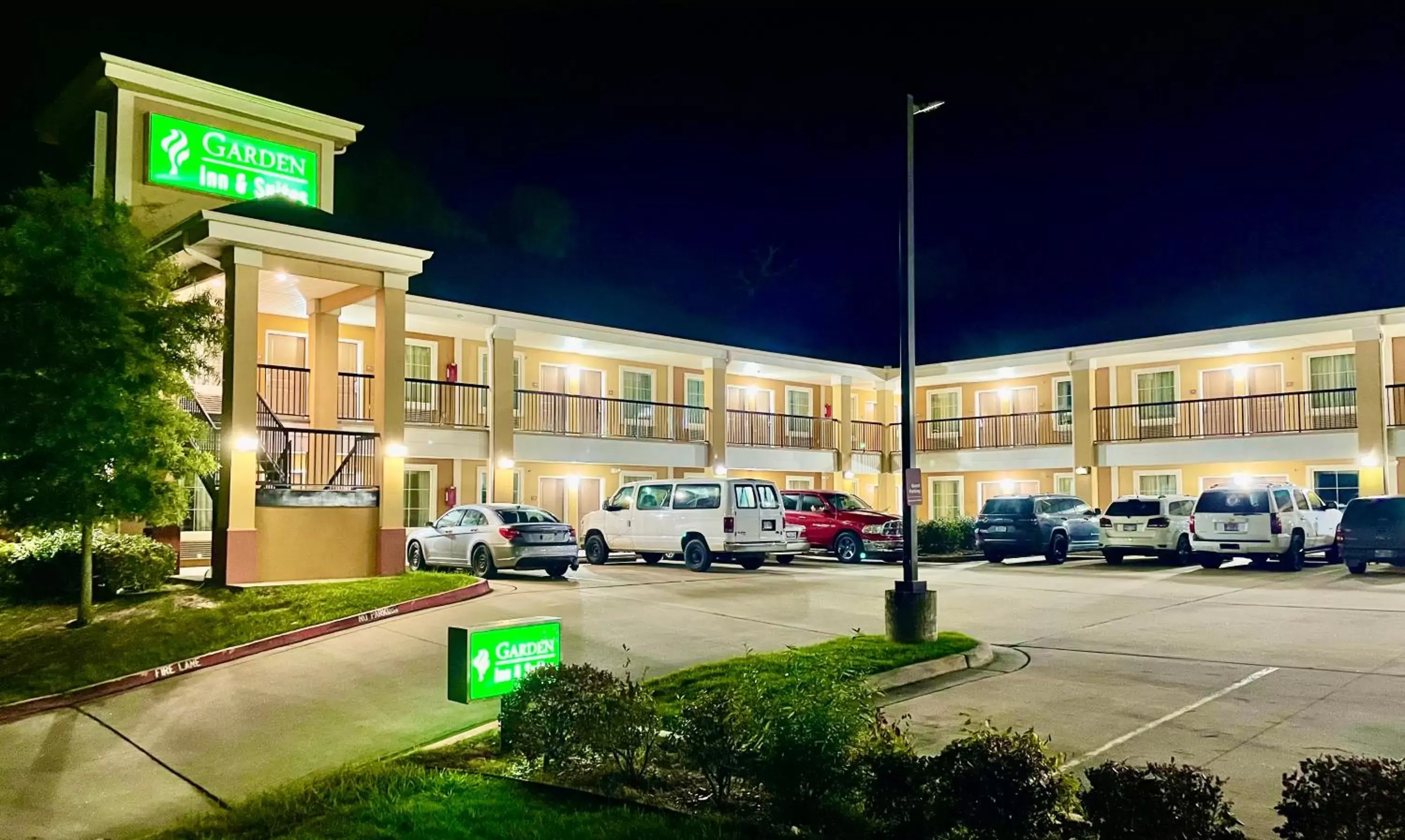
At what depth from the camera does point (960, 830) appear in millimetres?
5258

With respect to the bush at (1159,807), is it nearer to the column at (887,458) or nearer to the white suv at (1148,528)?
the white suv at (1148,528)

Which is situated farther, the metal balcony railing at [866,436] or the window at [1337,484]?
the metal balcony railing at [866,436]

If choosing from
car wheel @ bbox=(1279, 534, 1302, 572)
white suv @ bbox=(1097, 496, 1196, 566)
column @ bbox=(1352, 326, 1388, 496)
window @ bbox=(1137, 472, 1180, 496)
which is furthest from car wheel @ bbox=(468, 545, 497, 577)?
column @ bbox=(1352, 326, 1388, 496)

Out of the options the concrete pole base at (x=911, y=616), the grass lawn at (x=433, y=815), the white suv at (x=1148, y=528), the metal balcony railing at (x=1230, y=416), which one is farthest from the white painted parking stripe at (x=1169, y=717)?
the metal balcony railing at (x=1230, y=416)

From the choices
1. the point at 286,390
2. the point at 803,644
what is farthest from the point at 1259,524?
the point at 286,390

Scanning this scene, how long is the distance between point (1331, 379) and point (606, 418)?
69.2 ft

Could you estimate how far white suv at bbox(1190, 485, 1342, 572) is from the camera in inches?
854

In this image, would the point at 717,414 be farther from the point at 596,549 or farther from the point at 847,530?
the point at 596,549

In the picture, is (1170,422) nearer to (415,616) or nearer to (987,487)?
Result: (987,487)

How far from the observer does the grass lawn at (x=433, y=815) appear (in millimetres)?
5727

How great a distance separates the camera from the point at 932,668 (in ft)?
34.2

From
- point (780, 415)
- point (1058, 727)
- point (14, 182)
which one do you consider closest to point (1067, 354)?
point (780, 415)

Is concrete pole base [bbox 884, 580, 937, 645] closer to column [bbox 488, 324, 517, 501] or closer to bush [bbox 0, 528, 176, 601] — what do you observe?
bush [bbox 0, 528, 176, 601]

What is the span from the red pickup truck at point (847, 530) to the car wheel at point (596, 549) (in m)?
4.48
